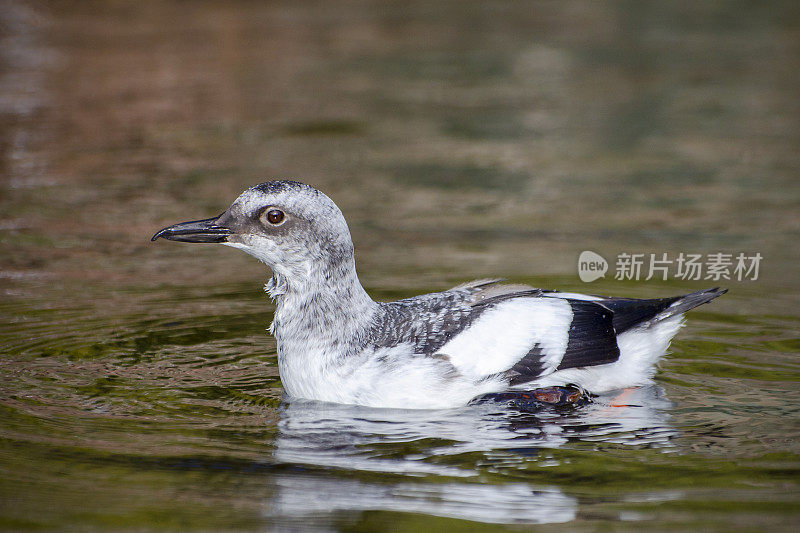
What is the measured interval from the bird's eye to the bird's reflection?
1.21 metres

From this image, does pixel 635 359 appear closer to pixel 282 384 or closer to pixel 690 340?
pixel 690 340

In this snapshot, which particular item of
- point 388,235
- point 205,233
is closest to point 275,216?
point 205,233

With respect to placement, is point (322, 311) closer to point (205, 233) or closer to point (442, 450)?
point (205, 233)

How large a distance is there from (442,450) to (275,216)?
1.93 metres

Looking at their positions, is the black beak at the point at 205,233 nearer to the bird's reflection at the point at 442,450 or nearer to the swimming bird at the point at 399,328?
the swimming bird at the point at 399,328

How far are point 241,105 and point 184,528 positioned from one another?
1268cm

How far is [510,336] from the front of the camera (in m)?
7.07

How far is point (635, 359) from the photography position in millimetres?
7512

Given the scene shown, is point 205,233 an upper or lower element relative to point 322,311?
upper

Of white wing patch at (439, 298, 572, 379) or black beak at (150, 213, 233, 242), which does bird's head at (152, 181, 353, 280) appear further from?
white wing patch at (439, 298, 572, 379)

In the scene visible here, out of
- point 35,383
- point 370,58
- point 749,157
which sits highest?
point 370,58

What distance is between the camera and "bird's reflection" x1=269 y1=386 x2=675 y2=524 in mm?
5688

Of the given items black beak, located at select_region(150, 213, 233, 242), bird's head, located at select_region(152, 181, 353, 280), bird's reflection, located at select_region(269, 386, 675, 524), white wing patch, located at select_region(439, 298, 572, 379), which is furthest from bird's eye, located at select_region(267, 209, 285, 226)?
white wing patch, located at select_region(439, 298, 572, 379)

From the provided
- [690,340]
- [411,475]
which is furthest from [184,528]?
[690,340]
